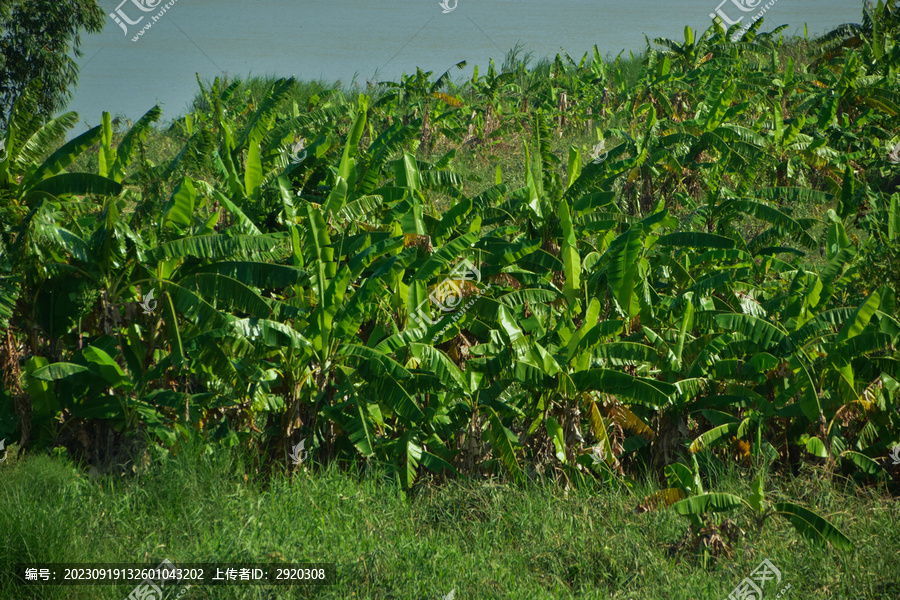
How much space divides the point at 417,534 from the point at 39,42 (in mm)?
18640

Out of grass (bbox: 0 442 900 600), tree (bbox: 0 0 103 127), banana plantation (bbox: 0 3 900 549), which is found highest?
tree (bbox: 0 0 103 127)

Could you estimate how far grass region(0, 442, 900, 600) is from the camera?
3314 mm

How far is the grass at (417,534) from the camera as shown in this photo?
10.9 ft

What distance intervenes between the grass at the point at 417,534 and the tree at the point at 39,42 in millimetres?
16244

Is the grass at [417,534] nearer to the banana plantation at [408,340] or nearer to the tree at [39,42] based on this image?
the banana plantation at [408,340]

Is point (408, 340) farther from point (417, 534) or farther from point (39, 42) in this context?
point (39, 42)

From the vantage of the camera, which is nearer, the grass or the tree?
the grass

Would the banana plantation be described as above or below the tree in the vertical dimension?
below

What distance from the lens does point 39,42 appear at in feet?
58.4

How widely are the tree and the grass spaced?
16.2 m

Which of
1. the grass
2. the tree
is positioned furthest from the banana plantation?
the tree

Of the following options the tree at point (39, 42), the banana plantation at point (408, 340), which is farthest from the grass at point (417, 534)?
the tree at point (39, 42)

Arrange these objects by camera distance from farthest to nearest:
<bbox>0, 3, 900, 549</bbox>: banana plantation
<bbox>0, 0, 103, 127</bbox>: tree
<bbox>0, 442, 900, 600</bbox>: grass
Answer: <bbox>0, 0, 103, 127</bbox>: tree
<bbox>0, 3, 900, 549</bbox>: banana plantation
<bbox>0, 442, 900, 600</bbox>: grass

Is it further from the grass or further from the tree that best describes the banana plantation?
the tree
